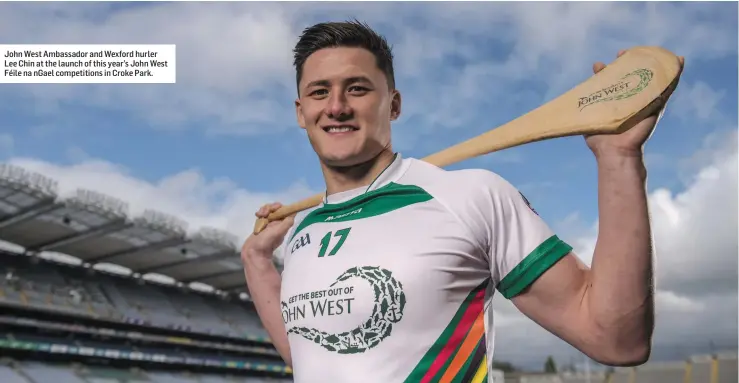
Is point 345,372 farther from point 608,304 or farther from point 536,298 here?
point 608,304

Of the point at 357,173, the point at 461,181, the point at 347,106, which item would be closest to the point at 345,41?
the point at 347,106

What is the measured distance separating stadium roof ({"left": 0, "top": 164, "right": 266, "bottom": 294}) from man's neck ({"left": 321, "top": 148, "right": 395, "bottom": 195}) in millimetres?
18207

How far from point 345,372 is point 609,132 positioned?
0.64m

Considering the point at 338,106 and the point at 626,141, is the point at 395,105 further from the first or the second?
the point at 626,141

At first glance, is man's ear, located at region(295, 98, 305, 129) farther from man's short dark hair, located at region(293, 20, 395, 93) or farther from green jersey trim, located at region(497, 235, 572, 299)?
green jersey trim, located at region(497, 235, 572, 299)

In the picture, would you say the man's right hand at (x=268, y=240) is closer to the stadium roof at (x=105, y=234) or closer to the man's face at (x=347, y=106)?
the man's face at (x=347, y=106)

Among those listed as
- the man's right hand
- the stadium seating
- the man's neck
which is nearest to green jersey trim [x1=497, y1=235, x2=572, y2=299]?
the man's neck

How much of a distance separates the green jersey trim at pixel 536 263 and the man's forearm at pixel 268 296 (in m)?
0.69

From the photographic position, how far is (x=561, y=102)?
1129mm

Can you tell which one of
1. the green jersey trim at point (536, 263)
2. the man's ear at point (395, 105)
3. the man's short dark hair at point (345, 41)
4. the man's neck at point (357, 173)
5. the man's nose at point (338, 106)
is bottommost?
the green jersey trim at point (536, 263)

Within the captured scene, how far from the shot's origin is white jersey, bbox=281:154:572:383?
1.20 metres

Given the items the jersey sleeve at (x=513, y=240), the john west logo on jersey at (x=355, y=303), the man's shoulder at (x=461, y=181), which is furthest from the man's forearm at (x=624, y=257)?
the john west logo on jersey at (x=355, y=303)

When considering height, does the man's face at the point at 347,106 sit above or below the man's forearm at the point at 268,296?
above

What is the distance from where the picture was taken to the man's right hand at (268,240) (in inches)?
76.5
